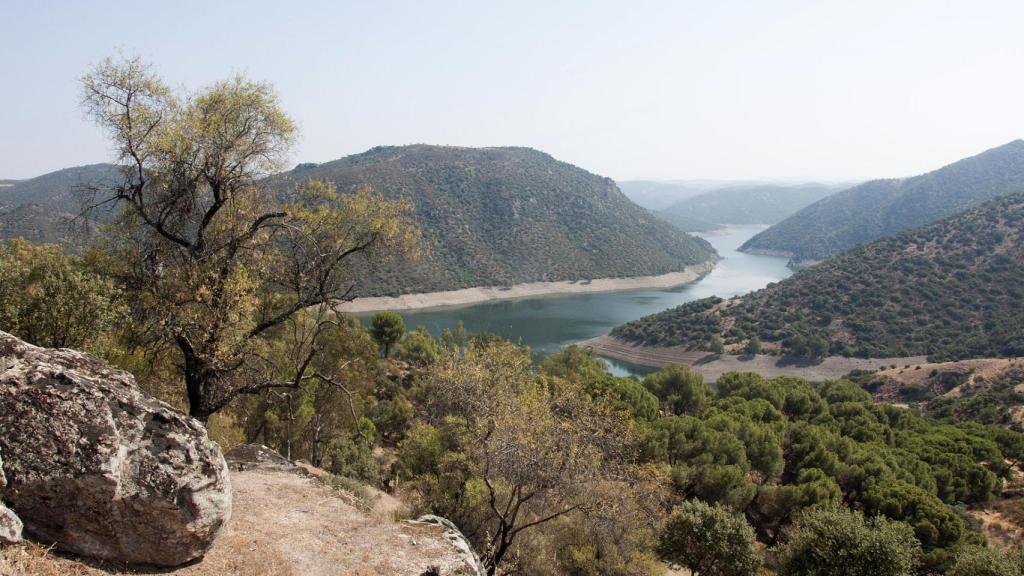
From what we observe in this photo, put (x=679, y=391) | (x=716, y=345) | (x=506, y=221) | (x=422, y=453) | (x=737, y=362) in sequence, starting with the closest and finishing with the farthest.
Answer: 1. (x=422, y=453)
2. (x=679, y=391)
3. (x=737, y=362)
4. (x=716, y=345)
5. (x=506, y=221)

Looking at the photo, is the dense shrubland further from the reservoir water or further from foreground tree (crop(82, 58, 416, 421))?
the reservoir water

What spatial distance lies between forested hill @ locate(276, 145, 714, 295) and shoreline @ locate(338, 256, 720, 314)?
5.69 feet

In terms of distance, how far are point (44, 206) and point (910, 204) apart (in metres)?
205

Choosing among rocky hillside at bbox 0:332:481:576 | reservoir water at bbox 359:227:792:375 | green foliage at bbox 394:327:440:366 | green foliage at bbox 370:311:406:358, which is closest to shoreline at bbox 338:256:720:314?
reservoir water at bbox 359:227:792:375

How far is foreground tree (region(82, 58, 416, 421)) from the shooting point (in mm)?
8219

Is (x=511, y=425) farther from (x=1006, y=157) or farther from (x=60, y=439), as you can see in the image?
(x=1006, y=157)

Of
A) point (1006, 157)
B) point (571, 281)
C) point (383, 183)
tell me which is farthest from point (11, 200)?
point (1006, 157)

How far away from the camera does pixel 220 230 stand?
8828 mm

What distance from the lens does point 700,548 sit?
51.3 feet

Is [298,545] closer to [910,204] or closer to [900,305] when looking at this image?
[900,305]

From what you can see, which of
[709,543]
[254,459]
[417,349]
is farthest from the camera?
[417,349]

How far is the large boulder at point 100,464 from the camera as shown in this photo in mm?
4969

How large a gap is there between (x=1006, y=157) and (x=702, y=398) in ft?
624

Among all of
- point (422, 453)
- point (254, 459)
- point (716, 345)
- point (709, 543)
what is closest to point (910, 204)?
point (716, 345)
